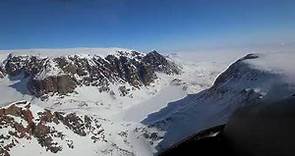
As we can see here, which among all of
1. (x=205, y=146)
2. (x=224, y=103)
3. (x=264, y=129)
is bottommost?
(x=224, y=103)

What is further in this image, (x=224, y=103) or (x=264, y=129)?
(x=224, y=103)

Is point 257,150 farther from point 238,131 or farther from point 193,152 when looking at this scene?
point 193,152

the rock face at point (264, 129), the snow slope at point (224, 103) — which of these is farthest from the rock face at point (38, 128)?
the rock face at point (264, 129)

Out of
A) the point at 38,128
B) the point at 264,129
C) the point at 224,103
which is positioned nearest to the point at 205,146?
the point at 264,129

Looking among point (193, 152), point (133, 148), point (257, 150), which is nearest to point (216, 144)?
point (193, 152)

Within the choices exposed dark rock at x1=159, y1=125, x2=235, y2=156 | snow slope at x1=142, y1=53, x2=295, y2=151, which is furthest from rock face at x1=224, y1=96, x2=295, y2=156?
snow slope at x1=142, y1=53, x2=295, y2=151

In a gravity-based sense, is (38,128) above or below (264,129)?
below

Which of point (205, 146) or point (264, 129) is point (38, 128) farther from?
point (264, 129)

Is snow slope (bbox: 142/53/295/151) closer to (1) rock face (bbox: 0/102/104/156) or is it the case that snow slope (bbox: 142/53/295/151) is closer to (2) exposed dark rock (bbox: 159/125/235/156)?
(1) rock face (bbox: 0/102/104/156)

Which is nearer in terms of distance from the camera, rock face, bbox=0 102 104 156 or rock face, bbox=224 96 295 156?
rock face, bbox=224 96 295 156

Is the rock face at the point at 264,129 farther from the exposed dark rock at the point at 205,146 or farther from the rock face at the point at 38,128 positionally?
the rock face at the point at 38,128
